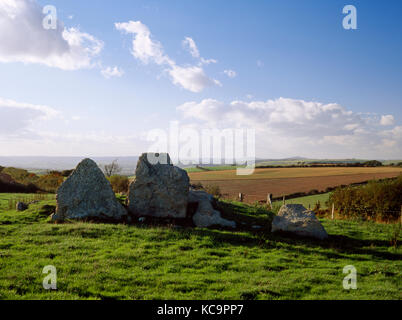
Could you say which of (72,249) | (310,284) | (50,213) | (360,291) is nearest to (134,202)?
(50,213)

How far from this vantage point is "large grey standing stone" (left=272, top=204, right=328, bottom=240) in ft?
53.6

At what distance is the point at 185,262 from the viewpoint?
11055mm

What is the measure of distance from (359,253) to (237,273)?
24.2 feet

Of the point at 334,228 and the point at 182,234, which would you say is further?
the point at 334,228

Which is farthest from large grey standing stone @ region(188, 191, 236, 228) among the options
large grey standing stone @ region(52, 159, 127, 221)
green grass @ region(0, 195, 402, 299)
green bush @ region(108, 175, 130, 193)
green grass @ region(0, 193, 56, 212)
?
green bush @ region(108, 175, 130, 193)

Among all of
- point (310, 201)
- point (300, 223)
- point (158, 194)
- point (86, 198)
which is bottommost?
point (310, 201)

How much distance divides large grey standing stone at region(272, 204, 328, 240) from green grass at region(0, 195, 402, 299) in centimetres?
71

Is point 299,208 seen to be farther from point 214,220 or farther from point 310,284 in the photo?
point 310,284

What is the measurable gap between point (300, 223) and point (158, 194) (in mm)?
9207

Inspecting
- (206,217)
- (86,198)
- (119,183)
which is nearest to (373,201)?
(206,217)

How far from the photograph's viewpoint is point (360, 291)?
8.70m

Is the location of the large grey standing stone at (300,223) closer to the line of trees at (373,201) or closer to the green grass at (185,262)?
the green grass at (185,262)

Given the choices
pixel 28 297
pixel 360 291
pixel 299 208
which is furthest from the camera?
pixel 299 208

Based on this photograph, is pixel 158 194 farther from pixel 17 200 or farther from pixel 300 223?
pixel 17 200
